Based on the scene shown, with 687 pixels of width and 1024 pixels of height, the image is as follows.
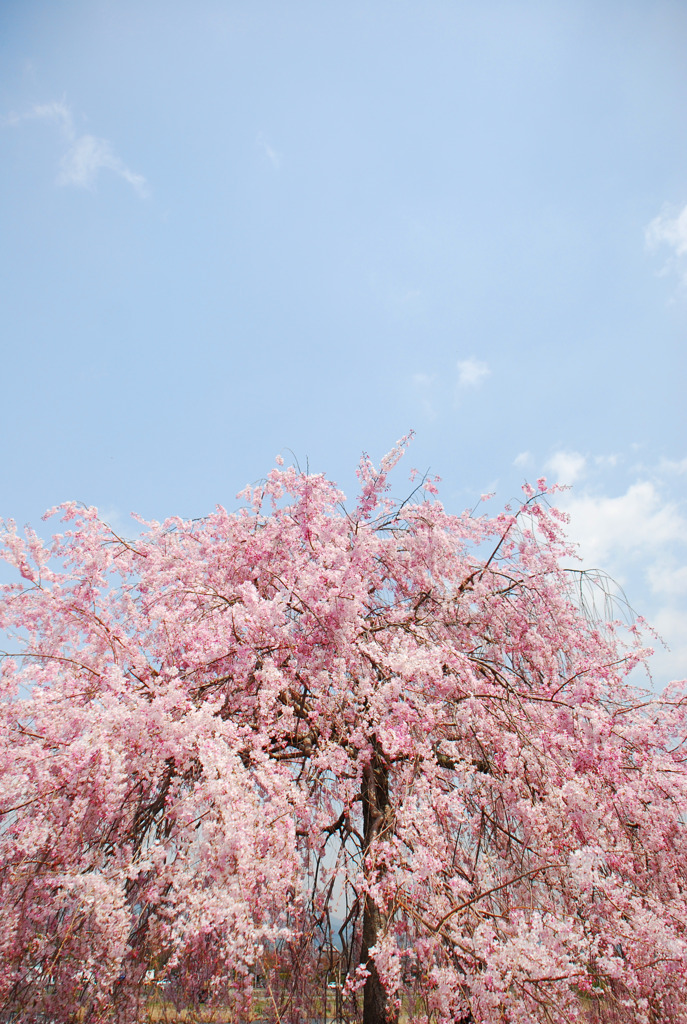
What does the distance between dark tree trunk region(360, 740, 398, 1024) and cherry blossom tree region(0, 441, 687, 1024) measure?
27 mm

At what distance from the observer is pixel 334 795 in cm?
406

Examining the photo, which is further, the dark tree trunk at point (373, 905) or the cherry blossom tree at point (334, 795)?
the dark tree trunk at point (373, 905)

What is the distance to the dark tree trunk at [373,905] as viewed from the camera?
3.79 m

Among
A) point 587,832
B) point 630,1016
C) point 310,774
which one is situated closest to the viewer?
point 630,1016

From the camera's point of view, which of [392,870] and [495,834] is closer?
[392,870]

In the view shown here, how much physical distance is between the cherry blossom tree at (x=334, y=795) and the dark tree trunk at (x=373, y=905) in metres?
0.03

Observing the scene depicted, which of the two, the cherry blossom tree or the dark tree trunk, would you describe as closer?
the cherry blossom tree

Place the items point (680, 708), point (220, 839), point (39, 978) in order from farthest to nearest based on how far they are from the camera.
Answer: point (680, 708) → point (39, 978) → point (220, 839)

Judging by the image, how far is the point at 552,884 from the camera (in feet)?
11.5

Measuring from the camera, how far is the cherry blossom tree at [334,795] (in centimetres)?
285

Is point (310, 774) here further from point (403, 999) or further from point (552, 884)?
point (552, 884)

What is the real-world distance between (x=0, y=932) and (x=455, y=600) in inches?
163

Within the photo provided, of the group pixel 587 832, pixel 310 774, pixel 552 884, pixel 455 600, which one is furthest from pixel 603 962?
pixel 455 600

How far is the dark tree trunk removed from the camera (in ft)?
12.4
